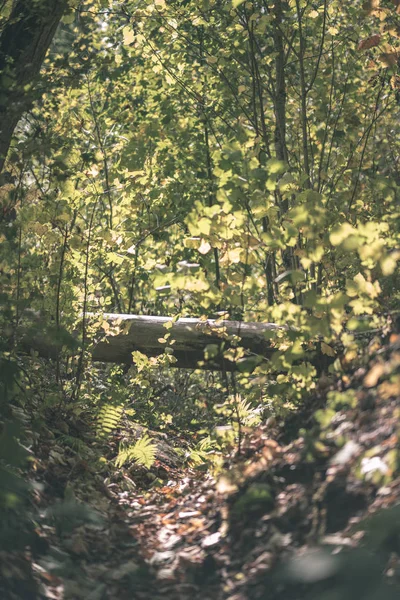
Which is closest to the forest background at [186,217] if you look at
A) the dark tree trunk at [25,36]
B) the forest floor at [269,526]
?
the dark tree trunk at [25,36]

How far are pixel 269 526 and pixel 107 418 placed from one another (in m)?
2.33

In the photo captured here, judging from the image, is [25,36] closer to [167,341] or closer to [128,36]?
[128,36]

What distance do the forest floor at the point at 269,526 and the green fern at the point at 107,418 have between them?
1.00 metres

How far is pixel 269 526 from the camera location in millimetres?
3141

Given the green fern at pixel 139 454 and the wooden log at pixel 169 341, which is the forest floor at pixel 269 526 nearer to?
the green fern at pixel 139 454

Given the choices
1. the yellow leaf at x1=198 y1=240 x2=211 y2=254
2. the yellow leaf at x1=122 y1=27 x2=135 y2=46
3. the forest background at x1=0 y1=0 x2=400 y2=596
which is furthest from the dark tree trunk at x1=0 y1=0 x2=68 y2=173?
the yellow leaf at x1=198 y1=240 x2=211 y2=254

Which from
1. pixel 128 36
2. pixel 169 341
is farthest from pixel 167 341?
pixel 128 36

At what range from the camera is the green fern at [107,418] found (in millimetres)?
5184

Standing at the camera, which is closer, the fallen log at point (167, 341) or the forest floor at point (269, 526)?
the forest floor at point (269, 526)

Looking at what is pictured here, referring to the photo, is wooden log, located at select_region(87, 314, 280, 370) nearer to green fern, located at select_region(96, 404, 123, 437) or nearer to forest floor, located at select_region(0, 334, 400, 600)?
green fern, located at select_region(96, 404, 123, 437)

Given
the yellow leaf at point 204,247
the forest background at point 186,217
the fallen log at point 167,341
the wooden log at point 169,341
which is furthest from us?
the wooden log at point 169,341

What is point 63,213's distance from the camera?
15.0ft

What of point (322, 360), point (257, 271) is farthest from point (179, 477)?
point (257, 271)

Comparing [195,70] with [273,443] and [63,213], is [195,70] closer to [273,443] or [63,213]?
[63,213]
